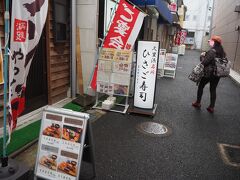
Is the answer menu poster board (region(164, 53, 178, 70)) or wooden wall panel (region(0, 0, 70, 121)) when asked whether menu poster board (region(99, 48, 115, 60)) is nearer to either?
wooden wall panel (region(0, 0, 70, 121))

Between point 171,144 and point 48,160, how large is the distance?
2567mm

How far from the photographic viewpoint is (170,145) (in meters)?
4.48

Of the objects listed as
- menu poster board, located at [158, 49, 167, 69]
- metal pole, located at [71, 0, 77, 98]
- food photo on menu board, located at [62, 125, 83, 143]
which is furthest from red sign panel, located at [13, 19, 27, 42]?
menu poster board, located at [158, 49, 167, 69]

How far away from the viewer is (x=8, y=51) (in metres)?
2.58

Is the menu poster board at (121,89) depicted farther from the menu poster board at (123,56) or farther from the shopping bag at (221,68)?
the shopping bag at (221,68)

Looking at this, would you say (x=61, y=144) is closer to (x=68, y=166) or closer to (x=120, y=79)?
(x=68, y=166)

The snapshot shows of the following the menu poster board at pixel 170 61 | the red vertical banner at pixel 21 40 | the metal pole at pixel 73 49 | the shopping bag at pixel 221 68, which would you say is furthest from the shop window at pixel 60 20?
the menu poster board at pixel 170 61

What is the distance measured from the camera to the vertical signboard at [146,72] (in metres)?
5.59

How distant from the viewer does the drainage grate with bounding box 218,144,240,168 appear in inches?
157

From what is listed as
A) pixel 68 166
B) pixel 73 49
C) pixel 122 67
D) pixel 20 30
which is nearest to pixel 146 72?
pixel 122 67

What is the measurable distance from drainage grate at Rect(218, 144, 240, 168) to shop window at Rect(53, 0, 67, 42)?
4.61 metres

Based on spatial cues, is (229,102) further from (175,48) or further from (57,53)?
(175,48)

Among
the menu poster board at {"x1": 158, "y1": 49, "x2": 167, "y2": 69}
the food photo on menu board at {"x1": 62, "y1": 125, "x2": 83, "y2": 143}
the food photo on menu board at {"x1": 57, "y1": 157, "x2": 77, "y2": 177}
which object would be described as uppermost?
the menu poster board at {"x1": 158, "y1": 49, "x2": 167, "y2": 69}

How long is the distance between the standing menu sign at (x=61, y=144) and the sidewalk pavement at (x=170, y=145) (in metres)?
0.71
